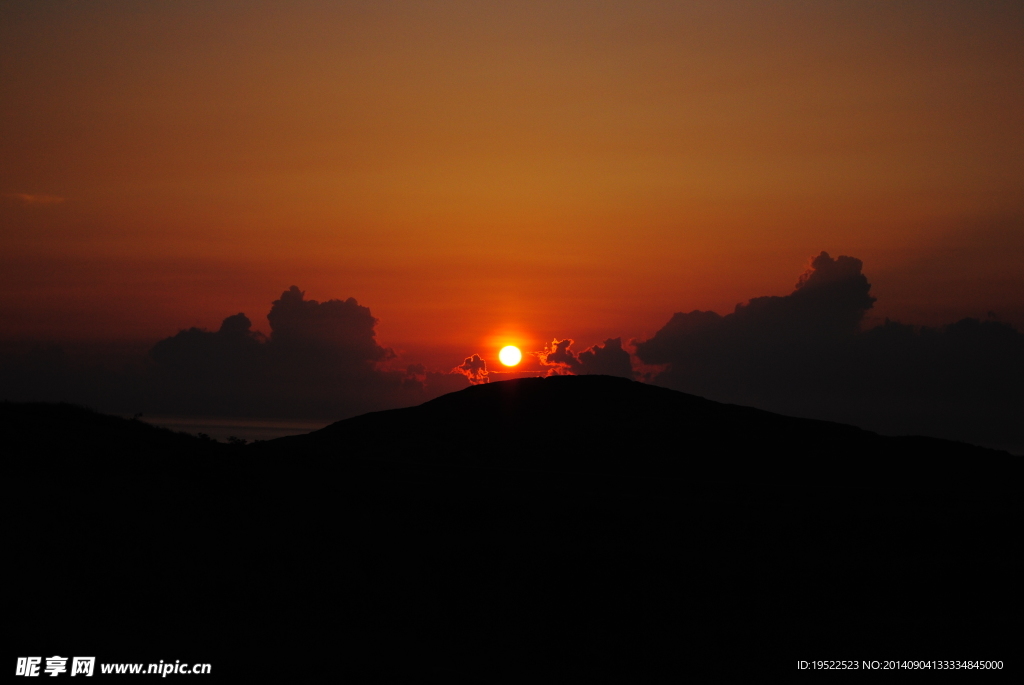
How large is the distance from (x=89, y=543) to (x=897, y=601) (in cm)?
2140

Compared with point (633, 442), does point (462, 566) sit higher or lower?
lower

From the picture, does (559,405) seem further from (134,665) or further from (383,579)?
(134,665)

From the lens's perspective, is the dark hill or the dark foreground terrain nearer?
the dark foreground terrain

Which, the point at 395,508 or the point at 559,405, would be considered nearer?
the point at 395,508

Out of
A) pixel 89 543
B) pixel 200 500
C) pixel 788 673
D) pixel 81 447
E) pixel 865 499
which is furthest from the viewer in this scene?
pixel 865 499

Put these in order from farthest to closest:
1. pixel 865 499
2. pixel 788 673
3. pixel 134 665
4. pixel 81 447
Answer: pixel 865 499 < pixel 81 447 < pixel 788 673 < pixel 134 665

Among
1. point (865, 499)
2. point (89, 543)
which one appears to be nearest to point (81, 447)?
point (89, 543)

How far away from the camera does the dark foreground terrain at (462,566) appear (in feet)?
59.4

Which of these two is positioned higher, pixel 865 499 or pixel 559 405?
pixel 559 405

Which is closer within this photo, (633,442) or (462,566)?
(462,566)

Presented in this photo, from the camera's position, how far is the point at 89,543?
22.1 m

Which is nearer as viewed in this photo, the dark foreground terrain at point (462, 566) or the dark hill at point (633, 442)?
the dark foreground terrain at point (462, 566)

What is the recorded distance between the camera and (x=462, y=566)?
24016mm

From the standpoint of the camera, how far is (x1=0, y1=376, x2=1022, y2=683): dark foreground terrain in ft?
59.4
